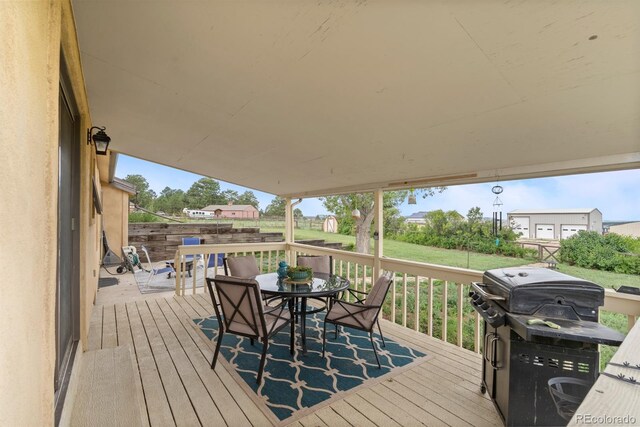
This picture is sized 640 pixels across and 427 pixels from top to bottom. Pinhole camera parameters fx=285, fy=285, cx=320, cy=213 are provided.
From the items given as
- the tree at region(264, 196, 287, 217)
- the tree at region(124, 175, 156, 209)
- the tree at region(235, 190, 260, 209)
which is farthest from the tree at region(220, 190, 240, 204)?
the tree at region(264, 196, 287, 217)

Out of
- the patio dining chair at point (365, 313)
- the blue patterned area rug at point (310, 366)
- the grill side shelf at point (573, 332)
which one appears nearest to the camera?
the grill side shelf at point (573, 332)

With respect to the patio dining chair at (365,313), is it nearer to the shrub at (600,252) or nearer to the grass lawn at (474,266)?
the grass lawn at (474,266)

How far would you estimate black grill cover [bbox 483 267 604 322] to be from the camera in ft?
5.92

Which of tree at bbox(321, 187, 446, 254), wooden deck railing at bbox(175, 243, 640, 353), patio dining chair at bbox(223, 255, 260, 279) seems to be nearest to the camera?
wooden deck railing at bbox(175, 243, 640, 353)

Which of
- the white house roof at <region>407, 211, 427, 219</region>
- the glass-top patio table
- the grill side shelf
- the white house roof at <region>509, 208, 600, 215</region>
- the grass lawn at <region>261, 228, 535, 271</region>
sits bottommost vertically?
the glass-top patio table

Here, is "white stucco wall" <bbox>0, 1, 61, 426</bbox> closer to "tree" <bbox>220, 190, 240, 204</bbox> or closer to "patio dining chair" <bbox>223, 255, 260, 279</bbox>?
"patio dining chair" <bbox>223, 255, 260, 279</bbox>

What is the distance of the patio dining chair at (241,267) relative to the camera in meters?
4.14

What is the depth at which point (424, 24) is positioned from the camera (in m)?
1.42

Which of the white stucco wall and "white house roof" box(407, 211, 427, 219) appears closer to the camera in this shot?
the white stucco wall

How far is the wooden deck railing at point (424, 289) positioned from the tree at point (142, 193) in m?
9.34

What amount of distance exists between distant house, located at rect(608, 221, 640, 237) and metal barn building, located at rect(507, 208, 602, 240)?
0.10 m

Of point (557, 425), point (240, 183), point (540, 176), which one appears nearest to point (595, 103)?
point (540, 176)

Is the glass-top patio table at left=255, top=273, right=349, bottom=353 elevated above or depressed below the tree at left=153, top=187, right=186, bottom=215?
below

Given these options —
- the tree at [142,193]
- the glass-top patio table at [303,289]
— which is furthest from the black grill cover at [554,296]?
the tree at [142,193]
